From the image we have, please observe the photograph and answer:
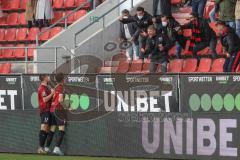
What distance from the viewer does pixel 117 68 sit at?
78.1 ft

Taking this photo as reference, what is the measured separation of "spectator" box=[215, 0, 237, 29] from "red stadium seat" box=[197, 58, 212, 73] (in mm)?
1160

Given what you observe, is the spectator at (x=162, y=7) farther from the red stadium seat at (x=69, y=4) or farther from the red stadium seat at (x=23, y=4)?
the red stadium seat at (x=23, y=4)

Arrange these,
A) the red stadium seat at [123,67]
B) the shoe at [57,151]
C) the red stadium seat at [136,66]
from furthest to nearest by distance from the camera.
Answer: the red stadium seat at [123,67], the red stadium seat at [136,66], the shoe at [57,151]

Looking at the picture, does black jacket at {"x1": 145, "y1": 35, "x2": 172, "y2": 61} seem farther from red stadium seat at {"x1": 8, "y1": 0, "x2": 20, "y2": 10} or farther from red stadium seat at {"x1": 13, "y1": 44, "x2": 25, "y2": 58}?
red stadium seat at {"x1": 8, "y1": 0, "x2": 20, "y2": 10}

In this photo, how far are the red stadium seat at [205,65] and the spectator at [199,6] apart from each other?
1.72 metres

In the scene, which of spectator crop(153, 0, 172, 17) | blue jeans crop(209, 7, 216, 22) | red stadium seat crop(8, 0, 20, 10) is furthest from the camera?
red stadium seat crop(8, 0, 20, 10)

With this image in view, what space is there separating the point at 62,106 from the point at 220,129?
12.6ft

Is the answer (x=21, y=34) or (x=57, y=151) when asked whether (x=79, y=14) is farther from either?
(x=57, y=151)

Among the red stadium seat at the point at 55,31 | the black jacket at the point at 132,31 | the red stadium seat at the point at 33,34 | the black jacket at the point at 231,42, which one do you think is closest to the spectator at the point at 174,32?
the black jacket at the point at 132,31

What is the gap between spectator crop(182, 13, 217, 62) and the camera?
22.2 meters

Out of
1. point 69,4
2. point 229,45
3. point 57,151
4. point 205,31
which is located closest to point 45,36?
point 69,4

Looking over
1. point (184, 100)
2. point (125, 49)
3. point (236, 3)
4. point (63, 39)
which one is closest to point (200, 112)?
point (184, 100)

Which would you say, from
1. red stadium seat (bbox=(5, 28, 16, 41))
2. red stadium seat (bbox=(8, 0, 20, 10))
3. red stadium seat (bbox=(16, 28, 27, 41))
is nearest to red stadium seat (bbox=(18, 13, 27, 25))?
red stadium seat (bbox=(5, 28, 16, 41))

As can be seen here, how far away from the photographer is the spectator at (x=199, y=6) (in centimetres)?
2366
